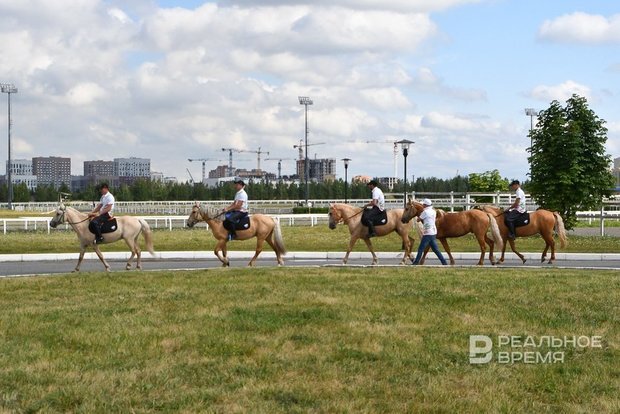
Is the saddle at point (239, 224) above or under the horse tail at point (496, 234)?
above

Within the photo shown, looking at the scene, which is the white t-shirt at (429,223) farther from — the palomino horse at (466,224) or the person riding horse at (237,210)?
the person riding horse at (237,210)

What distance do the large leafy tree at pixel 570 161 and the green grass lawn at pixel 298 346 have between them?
729 inches

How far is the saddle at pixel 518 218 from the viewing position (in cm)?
2189

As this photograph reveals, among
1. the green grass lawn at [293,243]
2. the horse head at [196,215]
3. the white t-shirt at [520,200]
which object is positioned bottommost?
the green grass lawn at [293,243]

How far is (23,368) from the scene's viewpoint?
8188 millimetres

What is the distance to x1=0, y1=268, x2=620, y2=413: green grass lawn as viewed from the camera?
7203mm

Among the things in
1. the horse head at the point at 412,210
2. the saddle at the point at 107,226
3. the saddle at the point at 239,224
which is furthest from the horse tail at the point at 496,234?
the saddle at the point at 107,226

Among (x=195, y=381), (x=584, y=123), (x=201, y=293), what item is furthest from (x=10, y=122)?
(x=195, y=381)

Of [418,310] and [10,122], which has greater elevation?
[10,122]

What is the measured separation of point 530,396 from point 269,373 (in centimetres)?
258

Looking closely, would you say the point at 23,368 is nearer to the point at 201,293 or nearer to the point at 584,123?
the point at 201,293

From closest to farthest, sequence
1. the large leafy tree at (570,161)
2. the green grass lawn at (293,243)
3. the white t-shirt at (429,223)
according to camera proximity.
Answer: the white t-shirt at (429,223) → the green grass lawn at (293,243) → the large leafy tree at (570,161)

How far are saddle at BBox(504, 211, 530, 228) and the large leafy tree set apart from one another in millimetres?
10830

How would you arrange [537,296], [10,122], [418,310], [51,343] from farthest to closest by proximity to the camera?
[10,122]
[537,296]
[418,310]
[51,343]
